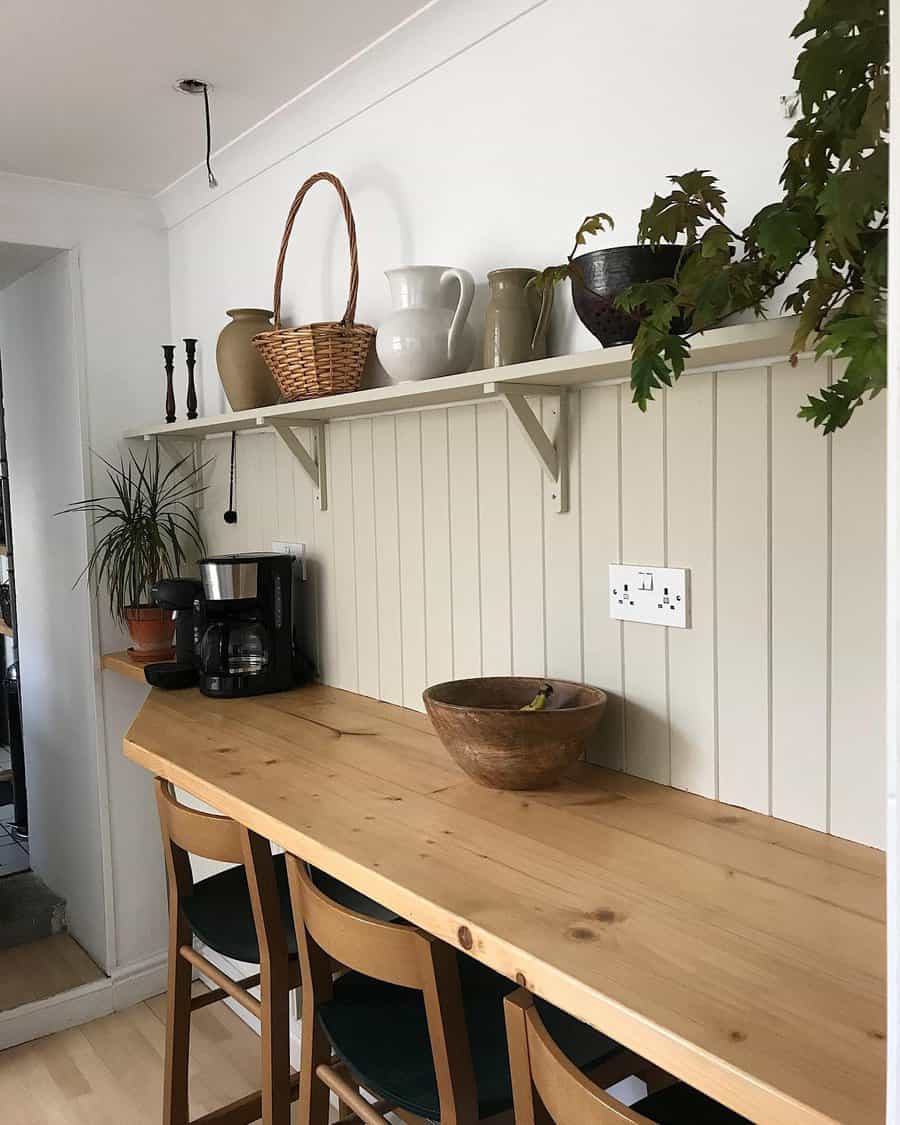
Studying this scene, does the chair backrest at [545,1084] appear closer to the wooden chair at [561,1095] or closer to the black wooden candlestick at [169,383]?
the wooden chair at [561,1095]

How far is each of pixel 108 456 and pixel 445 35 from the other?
5.06 ft

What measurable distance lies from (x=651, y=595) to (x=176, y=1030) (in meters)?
1.26

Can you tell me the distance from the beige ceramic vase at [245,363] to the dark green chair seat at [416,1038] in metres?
1.35

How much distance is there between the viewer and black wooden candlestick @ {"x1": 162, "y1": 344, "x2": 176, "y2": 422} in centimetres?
275

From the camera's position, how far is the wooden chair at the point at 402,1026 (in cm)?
124

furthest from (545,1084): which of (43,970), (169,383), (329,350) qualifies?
(43,970)

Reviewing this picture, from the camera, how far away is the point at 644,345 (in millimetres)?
1175

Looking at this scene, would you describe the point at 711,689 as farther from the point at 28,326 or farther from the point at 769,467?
the point at 28,326

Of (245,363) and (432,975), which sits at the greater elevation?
(245,363)

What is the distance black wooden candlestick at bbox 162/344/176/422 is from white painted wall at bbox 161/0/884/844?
1.50ft

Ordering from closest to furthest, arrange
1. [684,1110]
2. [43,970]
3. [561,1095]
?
[561,1095], [684,1110], [43,970]

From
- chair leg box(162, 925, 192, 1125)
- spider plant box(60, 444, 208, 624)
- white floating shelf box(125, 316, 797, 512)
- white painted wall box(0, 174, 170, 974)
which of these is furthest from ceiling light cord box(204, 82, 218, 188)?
chair leg box(162, 925, 192, 1125)

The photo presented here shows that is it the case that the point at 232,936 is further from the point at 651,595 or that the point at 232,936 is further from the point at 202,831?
the point at 651,595

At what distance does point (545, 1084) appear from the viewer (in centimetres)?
103
